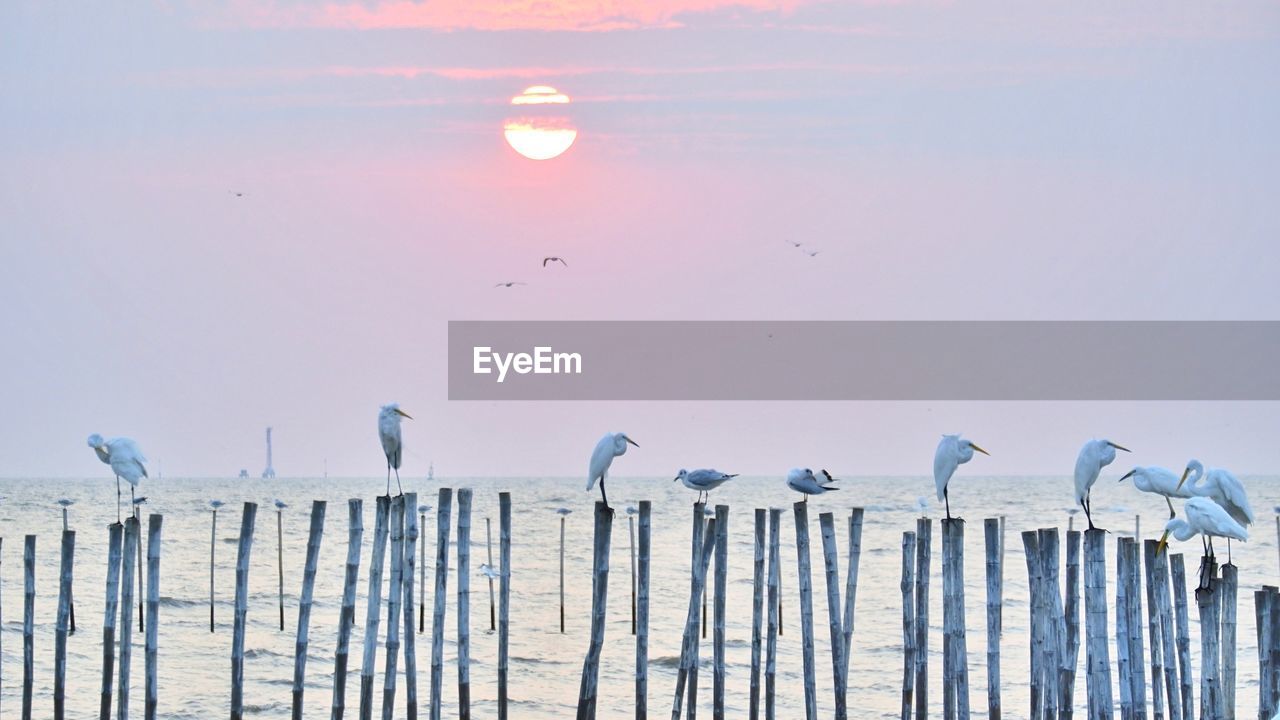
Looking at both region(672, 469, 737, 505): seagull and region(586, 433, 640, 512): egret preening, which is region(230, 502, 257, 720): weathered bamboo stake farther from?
region(672, 469, 737, 505): seagull

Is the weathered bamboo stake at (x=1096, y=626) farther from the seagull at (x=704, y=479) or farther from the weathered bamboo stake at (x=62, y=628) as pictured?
the weathered bamboo stake at (x=62, y=628)

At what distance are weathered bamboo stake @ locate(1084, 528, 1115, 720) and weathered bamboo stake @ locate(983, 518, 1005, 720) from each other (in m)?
0.63

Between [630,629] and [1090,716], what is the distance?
50.8 ft

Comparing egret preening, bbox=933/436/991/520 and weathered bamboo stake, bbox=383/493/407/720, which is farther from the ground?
egret preening, bbox=933/436/991/520

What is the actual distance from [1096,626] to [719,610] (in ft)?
9.92

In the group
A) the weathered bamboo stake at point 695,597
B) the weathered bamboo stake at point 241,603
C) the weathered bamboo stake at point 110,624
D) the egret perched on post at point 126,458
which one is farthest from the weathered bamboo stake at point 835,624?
the egret perched on post at point 126,458

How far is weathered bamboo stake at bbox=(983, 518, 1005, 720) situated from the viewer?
11125mm

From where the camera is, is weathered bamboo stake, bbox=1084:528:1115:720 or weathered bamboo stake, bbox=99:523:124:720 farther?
weathered bamboo stake, bbox=99:523:124:720

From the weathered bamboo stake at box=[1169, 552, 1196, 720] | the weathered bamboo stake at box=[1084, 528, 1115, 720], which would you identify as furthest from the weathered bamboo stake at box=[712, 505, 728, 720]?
the weathered bamboo stake at box=[1169, 552, 1196, 720]

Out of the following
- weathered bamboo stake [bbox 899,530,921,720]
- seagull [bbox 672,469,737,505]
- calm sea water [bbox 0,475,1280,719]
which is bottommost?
calm sea water [bbox 0,475,1280,719]

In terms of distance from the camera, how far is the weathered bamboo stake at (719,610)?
465 inches

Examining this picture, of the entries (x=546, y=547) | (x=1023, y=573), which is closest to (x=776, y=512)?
(x=1023, y=573)

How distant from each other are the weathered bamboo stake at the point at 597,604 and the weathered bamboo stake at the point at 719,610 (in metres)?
0.82

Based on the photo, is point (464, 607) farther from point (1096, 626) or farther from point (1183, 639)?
point (1183, 639)
